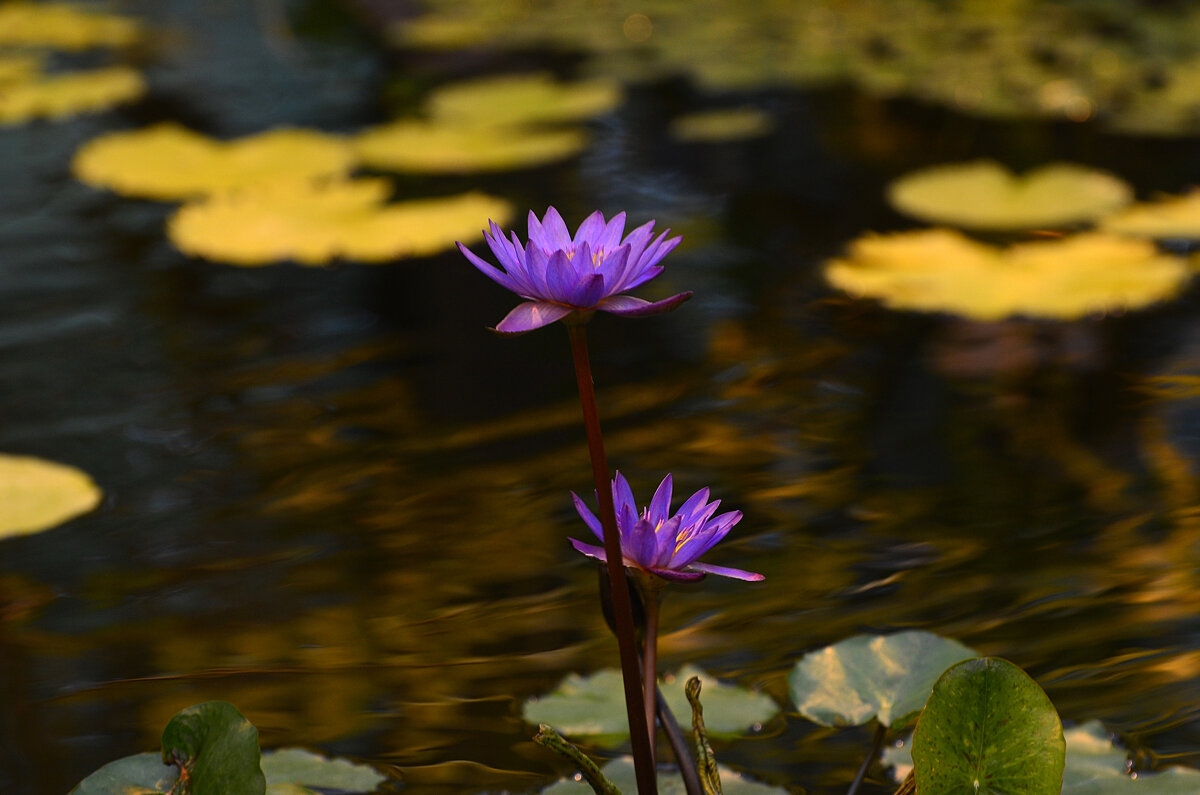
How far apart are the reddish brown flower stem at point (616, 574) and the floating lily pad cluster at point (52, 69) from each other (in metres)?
2.24

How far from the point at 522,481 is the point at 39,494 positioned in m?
0.46

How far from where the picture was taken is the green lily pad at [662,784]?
2.25 feet

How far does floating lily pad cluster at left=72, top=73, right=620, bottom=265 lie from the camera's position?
1.76 m

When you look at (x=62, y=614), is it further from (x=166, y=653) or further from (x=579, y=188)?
(x=579, y=188)

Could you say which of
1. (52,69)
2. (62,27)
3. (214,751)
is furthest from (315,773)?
(62,27)

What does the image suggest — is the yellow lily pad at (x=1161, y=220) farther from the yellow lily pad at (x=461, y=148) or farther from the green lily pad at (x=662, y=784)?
the green lily pad at (x=662, y=784)

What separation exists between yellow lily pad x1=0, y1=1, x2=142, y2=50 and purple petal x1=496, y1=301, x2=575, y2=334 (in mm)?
2872

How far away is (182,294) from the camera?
1629mm

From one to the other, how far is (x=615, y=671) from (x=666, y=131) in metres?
1.63

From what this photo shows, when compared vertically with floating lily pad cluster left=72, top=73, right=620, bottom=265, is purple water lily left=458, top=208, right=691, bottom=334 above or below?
below

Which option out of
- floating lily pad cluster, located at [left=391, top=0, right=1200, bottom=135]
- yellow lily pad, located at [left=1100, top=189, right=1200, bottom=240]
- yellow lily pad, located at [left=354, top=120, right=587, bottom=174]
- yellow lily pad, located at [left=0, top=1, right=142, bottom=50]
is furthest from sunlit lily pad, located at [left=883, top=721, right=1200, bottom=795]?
yellow lily pad, located at [left=0, top=1, right=142, bottom=50]

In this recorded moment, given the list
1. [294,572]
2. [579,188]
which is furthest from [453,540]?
[579,188]

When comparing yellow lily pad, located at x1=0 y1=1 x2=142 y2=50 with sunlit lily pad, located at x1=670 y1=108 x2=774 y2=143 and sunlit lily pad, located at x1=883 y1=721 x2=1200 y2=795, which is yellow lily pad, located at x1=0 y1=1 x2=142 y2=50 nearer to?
sunlit lily pad, located at x1=670 y1=108 x2=774 y2=143

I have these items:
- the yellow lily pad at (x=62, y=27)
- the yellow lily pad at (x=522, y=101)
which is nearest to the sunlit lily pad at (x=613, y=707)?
the yellow lily pad at (x=522, y=101)
